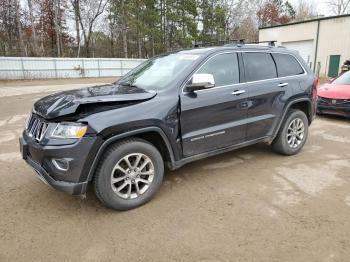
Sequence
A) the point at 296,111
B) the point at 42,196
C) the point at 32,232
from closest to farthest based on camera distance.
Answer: the point at 32,232, the point at 42,196, the point at 296,111

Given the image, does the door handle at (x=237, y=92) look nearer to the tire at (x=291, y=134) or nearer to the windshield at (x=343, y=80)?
the tire at (x=291, y=134)

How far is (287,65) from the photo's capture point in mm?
5035

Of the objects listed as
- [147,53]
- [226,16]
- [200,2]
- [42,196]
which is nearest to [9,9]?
[147,53]

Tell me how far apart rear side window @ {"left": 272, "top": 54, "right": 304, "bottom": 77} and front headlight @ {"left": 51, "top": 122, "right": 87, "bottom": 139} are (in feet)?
10.9

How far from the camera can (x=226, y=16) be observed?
4172cm

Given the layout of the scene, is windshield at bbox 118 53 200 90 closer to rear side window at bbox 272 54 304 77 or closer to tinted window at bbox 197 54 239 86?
tinted window at bbox 197 54 239 86

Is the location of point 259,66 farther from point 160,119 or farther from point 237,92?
point 160,119

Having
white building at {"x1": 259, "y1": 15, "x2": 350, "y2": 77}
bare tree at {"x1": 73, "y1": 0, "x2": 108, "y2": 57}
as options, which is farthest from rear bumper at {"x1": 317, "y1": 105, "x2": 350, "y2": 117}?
bare tree at {"x1": 73, "y1": 0, "x2": 108, "y2": 57}

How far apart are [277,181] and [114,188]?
2.24 metres

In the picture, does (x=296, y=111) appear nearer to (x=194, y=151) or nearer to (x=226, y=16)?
(x=194, y=151)

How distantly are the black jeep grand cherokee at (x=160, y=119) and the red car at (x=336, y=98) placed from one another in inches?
145

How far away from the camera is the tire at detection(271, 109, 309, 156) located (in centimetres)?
498

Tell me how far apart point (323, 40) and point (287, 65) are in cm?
2288

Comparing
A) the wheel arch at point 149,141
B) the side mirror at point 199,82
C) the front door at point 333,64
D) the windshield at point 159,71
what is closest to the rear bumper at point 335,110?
the windshield at point 159,71
